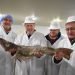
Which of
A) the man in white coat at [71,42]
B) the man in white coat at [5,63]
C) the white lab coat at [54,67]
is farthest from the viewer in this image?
Answer: the man in white coat at [5,63]

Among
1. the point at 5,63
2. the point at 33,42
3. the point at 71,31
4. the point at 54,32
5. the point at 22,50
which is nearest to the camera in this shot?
the point at 71,31

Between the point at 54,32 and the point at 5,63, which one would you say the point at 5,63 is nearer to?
the point at 5,63

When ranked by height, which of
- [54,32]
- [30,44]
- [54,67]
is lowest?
[54,67]

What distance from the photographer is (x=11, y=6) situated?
5391mm

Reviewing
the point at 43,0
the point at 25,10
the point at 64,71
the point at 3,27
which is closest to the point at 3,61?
the point at 3,27

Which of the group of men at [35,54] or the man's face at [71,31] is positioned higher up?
the man's face at [71,31]

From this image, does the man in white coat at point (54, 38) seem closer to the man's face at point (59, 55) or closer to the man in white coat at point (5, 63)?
the man's face at point (59, 55)

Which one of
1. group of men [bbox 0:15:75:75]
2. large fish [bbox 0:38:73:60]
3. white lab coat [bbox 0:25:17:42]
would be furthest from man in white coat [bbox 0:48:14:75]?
white lab coat [bbox 0:25:17:42]

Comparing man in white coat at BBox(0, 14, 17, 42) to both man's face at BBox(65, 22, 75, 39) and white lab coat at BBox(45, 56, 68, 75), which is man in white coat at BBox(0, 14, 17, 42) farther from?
man's face at BBox(65, 22, 75, 39)

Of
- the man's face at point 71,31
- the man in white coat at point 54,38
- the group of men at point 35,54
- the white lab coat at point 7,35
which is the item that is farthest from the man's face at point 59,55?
the white lab coat at point 7,35

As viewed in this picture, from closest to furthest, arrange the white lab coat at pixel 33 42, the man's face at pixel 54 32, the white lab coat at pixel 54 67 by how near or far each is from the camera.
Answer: the white lab coat at pixel 54 67 < the white lab coat at pixel 33 42 < the man's face at pixel 54 32

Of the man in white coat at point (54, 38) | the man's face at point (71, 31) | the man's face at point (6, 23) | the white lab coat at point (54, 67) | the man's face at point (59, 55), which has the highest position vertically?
the man's face at point (6, 23)

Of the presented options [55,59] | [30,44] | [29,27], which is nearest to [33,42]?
Answer: [30,44]

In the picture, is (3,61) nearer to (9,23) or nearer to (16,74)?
(16,74)
